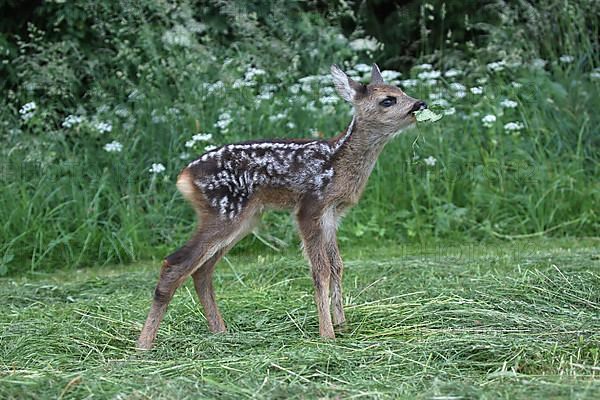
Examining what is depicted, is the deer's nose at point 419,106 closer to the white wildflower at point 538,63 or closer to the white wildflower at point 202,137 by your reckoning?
the white wildflower at point 202,137

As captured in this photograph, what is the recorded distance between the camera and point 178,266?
615 cm

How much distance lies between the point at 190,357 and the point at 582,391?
6.78ft

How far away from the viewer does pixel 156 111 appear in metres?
10.4

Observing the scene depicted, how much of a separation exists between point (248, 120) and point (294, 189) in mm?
3934

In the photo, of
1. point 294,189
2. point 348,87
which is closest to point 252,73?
point 348,87

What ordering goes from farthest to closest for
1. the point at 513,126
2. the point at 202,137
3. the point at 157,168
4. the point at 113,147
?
the point at 513,126
the point at 113,147
the point at 157,168
the point at 202,137

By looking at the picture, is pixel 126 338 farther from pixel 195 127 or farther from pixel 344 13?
pixel 344 13

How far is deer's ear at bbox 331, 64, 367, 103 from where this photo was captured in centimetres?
664

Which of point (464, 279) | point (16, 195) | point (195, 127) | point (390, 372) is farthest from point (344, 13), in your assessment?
point (390, 372)

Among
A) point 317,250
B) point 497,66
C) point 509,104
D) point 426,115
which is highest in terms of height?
point 426,115

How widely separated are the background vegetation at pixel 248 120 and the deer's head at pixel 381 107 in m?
2.44

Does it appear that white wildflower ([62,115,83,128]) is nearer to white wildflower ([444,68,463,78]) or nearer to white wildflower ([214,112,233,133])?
white wildflower ([214,112,233,133])

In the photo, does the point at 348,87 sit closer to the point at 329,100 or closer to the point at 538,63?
the point at 329,100

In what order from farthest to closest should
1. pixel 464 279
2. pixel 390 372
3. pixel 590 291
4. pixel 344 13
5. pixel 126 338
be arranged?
1. pixel 344 13
2. pixel 464 279
3. pixel 590 291
4. pixel 126 338
5. pixel 390 372
